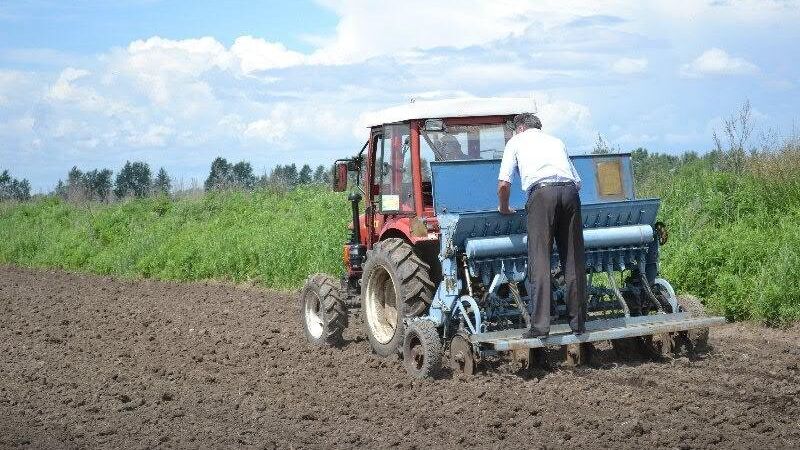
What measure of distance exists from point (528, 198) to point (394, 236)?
176cm

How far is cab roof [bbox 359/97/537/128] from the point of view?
9.01m

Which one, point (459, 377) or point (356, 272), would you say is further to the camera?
point (356, 272)

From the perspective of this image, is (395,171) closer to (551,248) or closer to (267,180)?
(551,248)

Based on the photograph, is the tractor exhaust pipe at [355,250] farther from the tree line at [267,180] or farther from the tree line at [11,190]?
the tree line at [11,190]

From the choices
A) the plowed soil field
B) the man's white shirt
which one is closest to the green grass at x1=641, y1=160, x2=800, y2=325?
the plowed soil field

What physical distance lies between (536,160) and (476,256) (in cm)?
89

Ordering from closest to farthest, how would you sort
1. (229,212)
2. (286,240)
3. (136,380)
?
(136,380)
(286,240)
(229,212)

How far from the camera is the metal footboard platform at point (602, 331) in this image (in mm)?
7785

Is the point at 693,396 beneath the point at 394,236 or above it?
beneath

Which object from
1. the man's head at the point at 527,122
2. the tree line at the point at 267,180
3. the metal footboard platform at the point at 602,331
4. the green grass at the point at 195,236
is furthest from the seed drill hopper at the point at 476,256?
the tree line at the point at 267,180

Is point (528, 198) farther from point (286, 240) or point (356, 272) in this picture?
point (286, 240)

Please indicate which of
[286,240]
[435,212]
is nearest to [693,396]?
[435,212]

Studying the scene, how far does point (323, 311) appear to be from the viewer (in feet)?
33.4

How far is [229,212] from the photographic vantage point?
24344 millimetres
